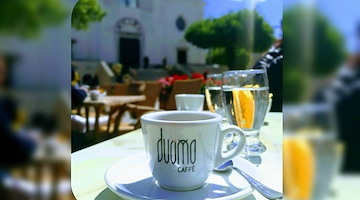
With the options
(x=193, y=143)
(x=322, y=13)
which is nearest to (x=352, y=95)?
(x=322, y=13)

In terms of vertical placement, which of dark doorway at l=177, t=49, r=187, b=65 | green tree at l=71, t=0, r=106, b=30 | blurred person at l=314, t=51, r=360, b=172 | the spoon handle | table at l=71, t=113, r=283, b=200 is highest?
dark doorway at l=177, t=49, r=187, b=65

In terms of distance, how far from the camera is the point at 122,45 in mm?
6590

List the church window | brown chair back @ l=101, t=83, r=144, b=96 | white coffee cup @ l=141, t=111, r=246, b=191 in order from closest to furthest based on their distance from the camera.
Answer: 1. white coffee cup @ l=141, t=111, r=246, b=191
2. brown chair back @ l=101, t=83, r=144, b=96
3. the church window

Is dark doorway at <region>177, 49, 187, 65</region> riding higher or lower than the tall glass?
higher

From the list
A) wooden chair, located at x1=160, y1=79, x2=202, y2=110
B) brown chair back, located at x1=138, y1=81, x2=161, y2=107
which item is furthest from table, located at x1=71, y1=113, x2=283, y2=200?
brown chair back, located at x1=138, y1=81, x2=161, y2=107

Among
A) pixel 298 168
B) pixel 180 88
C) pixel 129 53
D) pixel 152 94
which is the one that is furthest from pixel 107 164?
pixel 129 53

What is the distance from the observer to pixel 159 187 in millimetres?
164

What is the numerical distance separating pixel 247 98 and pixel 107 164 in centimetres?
13

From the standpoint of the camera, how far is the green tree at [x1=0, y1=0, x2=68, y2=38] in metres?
0.08

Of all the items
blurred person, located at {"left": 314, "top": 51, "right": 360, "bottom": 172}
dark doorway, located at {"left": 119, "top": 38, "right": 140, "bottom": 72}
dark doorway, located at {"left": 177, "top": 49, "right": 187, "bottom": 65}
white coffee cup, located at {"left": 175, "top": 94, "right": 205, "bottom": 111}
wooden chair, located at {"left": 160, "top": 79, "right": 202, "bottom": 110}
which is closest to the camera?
blurred person, located at {"left": 314, "top": 51, "right": 360, "bottom": 172}

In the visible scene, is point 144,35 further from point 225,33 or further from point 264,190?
point 264,190

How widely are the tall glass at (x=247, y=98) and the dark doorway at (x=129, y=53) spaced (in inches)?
252

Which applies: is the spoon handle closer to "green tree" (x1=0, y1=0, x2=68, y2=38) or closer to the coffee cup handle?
the coffee cup handle

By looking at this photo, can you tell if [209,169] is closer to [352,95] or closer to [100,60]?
[352,95]
